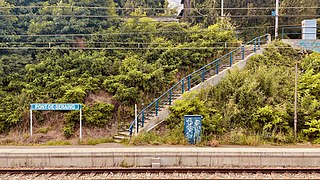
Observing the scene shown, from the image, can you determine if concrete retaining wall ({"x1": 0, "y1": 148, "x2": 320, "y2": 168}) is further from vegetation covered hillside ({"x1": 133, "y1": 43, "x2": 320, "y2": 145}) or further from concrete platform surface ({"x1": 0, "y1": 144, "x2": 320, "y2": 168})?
vegetation covered hillside ({"x1": 133, "y1": 43, "x2": 320, "y2": 145})

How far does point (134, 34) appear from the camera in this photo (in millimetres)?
18000

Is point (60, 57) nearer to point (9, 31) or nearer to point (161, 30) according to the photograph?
point (9, 31)

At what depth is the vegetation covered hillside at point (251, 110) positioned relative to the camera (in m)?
11.7

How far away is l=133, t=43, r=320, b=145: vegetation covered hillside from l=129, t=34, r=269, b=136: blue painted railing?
1.08 meters

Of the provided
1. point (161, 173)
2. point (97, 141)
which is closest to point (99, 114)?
point (97, 141)

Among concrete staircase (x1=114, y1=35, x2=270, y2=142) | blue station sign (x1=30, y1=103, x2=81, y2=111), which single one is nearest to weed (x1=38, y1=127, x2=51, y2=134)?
blue station sign (x1=30, y1=103, x2=81, y2=111)

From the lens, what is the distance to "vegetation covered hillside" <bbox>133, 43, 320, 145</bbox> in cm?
1168

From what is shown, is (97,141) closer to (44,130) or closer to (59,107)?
(59,107)

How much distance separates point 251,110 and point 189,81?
3887 mm

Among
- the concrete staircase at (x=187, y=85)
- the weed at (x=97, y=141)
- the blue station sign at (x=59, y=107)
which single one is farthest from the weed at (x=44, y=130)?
the concrete staircase at (x=187, y=85)

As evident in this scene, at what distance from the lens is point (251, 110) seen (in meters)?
12.6

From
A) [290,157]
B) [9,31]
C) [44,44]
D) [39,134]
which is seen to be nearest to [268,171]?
[290,157]

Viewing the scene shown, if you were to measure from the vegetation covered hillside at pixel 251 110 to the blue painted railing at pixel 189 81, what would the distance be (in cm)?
108

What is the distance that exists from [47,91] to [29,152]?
5736mm
